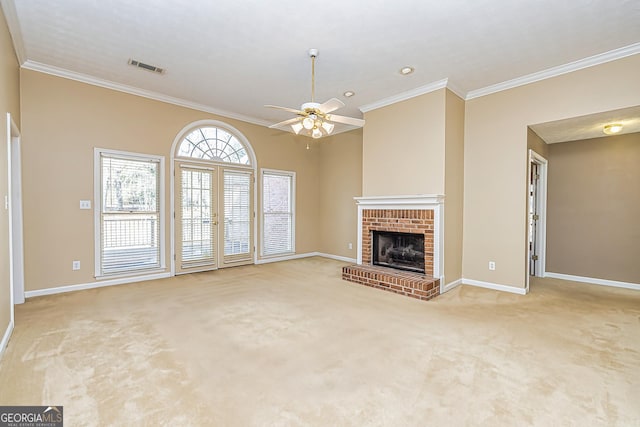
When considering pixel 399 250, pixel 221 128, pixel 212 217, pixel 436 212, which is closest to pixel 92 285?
pixel 212 217

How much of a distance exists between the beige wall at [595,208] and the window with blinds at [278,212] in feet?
16.3

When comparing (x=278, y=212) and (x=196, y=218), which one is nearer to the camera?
(x=196, y=218)

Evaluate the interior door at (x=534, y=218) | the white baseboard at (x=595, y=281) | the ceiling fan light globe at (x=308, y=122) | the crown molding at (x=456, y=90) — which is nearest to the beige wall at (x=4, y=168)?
the ceiling fan light globe at (x=308, y=122)

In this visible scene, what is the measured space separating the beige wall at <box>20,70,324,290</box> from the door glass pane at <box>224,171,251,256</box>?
1.12 m

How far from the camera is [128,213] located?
466 centimetres

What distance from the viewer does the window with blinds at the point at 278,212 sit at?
6504 mm

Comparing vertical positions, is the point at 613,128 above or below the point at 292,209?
above

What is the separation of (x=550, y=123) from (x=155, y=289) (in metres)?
5.94

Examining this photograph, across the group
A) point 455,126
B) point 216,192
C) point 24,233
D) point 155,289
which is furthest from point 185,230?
point 455,126

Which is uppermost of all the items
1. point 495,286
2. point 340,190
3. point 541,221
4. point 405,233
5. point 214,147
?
point 214,147

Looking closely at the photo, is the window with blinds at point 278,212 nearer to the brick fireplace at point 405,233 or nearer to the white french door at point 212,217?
the white french door at point 212,217

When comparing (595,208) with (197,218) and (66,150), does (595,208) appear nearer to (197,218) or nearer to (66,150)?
(197,218)

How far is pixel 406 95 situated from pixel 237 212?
3.72 metres
